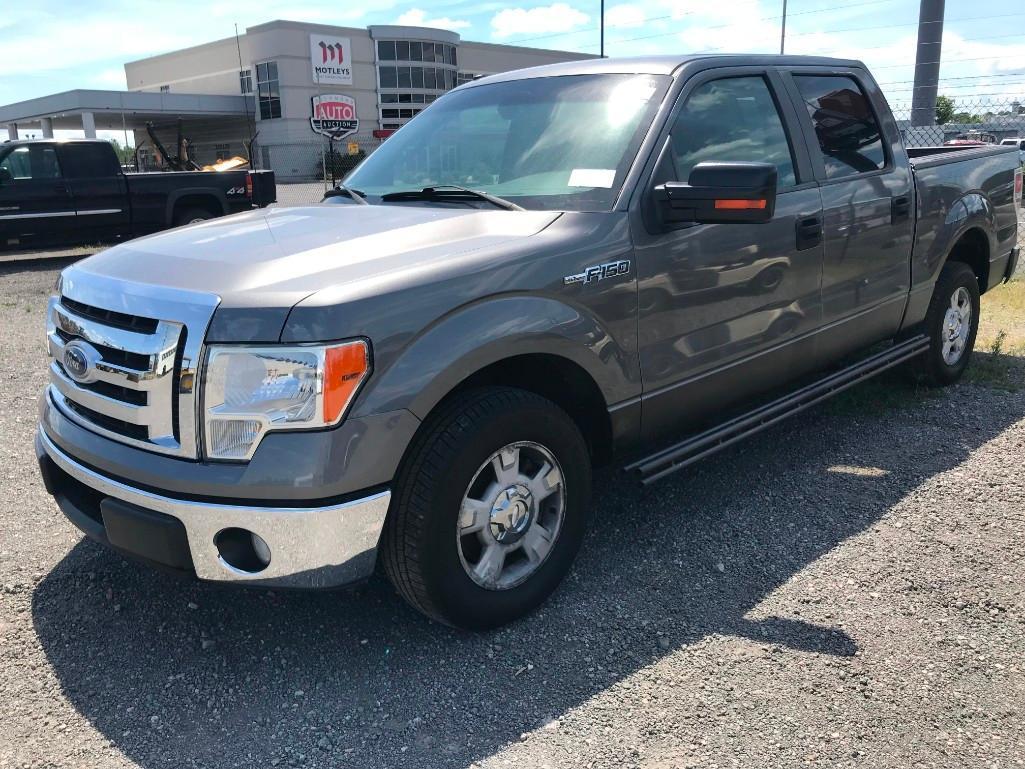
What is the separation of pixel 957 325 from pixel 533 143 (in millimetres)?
3445

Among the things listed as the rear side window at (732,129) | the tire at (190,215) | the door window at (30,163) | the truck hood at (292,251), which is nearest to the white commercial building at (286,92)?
the tire at (190,215)

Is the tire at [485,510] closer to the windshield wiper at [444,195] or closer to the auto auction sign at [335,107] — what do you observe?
the windshield wiper at [444,195]

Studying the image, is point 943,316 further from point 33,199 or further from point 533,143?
point 33,199

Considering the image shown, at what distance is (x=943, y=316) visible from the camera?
535 centimetres

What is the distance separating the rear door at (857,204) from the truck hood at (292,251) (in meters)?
1.74

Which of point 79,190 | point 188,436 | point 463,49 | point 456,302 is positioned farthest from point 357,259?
point 463,49

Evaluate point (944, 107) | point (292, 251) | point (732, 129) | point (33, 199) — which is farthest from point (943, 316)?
point (944, 107)

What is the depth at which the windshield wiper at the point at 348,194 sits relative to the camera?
150 inches

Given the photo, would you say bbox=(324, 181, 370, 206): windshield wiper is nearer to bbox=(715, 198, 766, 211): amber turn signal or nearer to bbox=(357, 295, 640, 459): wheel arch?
bbox=(357, 295, 640, 459): wheel arch

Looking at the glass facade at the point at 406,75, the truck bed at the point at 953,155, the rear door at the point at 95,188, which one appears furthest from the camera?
the glass facade at the point at 406,75

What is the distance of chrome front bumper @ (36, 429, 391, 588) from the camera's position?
2486 millimetres

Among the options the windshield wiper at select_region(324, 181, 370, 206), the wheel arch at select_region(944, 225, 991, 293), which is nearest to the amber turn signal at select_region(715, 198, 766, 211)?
the windshield wiper at select_region(324, 181, 370, 206)

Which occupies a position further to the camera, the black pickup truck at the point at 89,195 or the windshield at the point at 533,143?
the black pickup truck at the point at 89,195

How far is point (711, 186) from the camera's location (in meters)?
3.07
